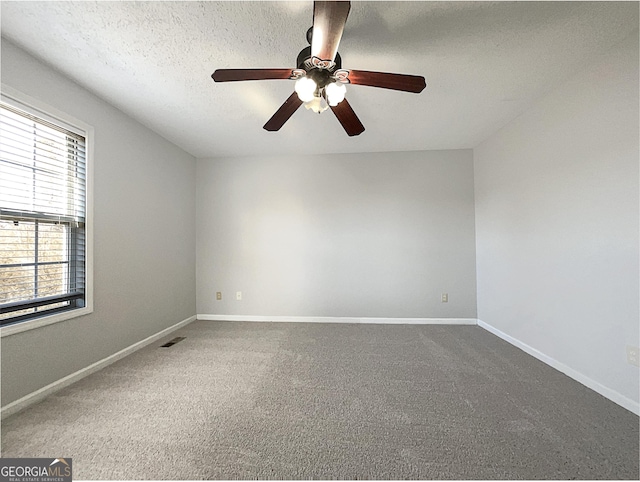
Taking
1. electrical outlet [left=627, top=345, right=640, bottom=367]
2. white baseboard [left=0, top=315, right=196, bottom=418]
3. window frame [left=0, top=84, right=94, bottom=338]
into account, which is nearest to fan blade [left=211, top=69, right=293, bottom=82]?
window frame [left=0, top=84, right=94, bottom=338]

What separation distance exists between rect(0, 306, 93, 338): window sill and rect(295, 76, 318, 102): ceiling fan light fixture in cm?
233

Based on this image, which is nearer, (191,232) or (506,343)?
(506,343)

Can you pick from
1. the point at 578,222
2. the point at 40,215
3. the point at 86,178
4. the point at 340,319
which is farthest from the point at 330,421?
the point at 86,178

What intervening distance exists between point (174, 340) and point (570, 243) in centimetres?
397

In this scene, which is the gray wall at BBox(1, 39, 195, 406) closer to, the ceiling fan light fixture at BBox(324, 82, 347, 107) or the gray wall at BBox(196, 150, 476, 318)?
the gray wall at BBox(196, 150, 476, 318)

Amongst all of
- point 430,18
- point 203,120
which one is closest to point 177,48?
point 203,120

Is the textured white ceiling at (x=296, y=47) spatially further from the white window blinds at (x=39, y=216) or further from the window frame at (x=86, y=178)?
the white window blinds at (x=39, y=216)

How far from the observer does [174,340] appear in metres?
3.08

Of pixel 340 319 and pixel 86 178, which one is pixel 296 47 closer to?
pixel 86 178

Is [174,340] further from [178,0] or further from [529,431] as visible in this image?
[529,431]

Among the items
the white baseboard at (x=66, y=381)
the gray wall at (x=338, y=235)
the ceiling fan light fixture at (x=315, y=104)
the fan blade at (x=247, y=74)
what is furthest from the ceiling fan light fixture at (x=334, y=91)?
the white baseboard at (x=66, y=381)

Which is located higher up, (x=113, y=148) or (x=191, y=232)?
(x=113, y=148)

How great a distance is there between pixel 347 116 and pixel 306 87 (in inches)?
19.1

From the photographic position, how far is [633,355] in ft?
5.57
